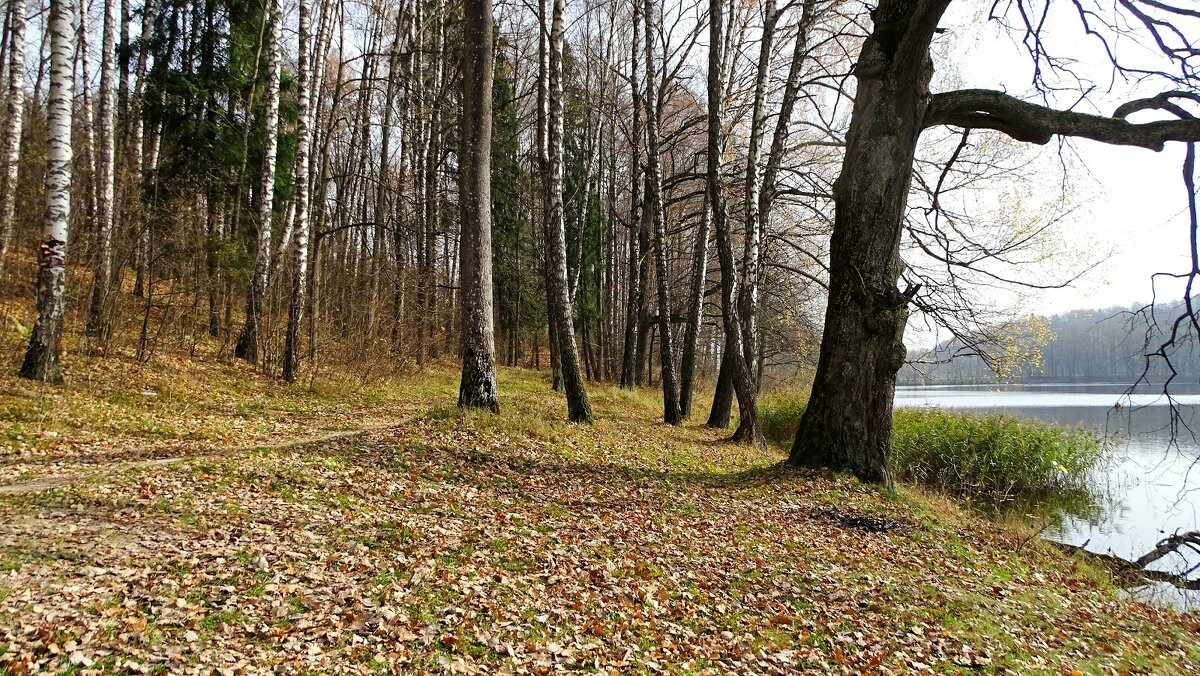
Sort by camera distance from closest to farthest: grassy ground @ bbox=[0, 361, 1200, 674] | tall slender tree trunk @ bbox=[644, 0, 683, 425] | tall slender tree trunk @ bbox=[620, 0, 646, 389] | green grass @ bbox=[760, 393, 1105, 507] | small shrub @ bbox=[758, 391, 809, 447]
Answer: grassy ground @ bbox=[0, 361, 1200, 674] → green grass @ bbox=[760, 393, 1105, 507] → tall slender tree trunk @ bbox=[644, 0, 683, 425] → tall slender tree trunk @ bbox=[620, 0, 646, 389] → small shrub @ bbox=[758, 391, 809, 447]

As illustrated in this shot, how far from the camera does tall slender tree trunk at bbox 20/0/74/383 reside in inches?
304

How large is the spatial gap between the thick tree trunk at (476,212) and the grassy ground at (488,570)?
1347 millimetres

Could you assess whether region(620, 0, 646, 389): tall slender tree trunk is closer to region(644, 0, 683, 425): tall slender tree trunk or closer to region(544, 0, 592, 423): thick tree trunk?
region(644, 0, 683, 425): tall slender tree trunk

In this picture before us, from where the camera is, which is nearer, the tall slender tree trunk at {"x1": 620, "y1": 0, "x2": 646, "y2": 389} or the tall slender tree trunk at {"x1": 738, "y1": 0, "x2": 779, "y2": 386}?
the tall slender tree trunk at {"x1": 738, "y1": 0, "x2": 779, "y2": 386}

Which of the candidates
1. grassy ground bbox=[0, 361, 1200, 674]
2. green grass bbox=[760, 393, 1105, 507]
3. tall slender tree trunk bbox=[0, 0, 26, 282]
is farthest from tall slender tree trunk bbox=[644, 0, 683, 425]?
tall slender tree trunk bbox=[0, 0, 26, 282]

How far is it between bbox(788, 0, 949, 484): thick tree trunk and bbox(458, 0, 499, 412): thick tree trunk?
4778 mm

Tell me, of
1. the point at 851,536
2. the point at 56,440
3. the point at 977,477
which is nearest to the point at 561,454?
the point at 851,536

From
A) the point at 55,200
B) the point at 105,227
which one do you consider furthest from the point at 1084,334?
the point at 105,227

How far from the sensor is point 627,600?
421 centimetres

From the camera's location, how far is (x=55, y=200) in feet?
25.4

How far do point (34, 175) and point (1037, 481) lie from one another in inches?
952

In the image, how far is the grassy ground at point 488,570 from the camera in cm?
320

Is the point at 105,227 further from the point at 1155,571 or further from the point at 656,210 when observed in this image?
the point at 1155,571

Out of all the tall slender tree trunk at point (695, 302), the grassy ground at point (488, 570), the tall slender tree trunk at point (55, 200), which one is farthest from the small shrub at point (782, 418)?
the tall slender tree trunk at point (55, 200)
